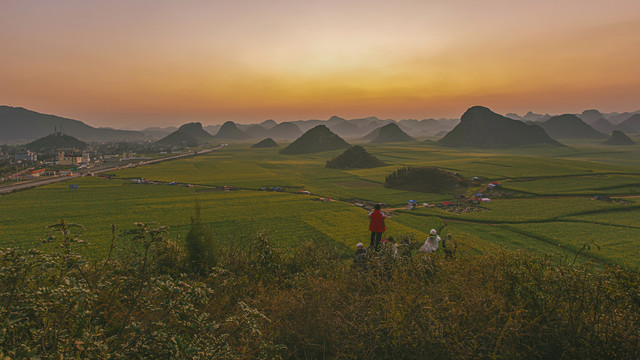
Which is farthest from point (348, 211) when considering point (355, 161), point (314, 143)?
point (314, 143)

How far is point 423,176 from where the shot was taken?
67.0 meters

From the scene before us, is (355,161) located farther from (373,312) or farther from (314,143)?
(373,312)

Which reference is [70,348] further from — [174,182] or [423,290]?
[174,182]

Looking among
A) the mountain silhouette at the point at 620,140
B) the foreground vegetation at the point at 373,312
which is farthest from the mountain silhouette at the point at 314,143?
the mountain silhouette at the point at 620,140

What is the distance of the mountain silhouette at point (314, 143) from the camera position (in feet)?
591

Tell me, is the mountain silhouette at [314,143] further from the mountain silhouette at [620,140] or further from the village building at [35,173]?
the mountain silhouette at [620,140]

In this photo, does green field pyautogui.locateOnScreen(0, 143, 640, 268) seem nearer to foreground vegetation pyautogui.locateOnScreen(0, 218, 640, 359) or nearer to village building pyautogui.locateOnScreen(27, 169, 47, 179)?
foreground vegetation pyautogui.locateOnScreen(0, 218, 640, 359)

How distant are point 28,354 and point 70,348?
123 centimetres

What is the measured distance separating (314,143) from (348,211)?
14456 cm

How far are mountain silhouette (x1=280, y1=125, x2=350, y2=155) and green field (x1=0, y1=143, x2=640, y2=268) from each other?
102 m

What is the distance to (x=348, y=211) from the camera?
47.0m

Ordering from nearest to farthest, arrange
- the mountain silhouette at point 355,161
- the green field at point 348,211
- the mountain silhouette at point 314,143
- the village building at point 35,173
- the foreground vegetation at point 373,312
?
the foreground vegetation at point 373,312
the green field at point 348,211
the village building at point 35,173
the mountain silhouette at point 355,161
the mountain silhouette at point 314,143

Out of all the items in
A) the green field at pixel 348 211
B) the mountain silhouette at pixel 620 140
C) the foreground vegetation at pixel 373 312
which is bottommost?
the green field at pixel 348 211

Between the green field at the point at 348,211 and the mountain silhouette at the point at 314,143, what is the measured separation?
102 m
